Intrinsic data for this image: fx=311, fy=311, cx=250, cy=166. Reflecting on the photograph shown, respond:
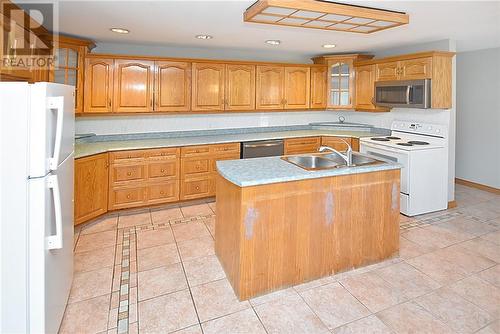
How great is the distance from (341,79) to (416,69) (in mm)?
1383

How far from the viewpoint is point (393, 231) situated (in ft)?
9.37

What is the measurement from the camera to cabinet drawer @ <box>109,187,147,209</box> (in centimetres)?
394

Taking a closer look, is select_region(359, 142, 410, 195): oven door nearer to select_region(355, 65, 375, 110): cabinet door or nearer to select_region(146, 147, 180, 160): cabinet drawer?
select_region(355, 65, 375, 110): cabinet door

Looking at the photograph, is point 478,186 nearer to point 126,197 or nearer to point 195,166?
point 195,166

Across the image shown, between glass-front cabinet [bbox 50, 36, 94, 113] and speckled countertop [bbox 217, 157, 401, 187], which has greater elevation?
glass-front cabinet [bbox 50, 36, 94, 113]

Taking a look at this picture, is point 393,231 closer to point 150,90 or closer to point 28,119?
point 28,119

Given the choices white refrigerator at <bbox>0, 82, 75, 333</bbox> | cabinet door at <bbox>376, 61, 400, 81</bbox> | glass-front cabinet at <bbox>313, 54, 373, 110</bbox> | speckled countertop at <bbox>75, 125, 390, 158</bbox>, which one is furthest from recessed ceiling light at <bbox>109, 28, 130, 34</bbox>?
cabinet door at <bbox>376, 61, 400, 81</bbox>

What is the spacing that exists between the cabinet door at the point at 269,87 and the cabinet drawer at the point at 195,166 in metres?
1.35

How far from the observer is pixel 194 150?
432 cm

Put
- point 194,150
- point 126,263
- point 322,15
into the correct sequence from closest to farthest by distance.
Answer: point 322,15 → point 126,263 → point 194,150

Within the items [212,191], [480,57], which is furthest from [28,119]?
[480,57]

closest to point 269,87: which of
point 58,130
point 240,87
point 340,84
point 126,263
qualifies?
point 240,87

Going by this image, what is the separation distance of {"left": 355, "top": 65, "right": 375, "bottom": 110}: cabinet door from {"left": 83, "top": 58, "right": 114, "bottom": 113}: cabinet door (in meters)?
3.76

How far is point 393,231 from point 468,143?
11.8ft
